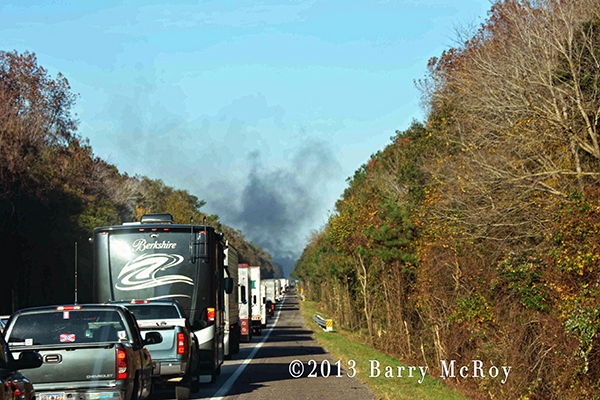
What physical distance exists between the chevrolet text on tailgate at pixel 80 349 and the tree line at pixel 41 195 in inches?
1312

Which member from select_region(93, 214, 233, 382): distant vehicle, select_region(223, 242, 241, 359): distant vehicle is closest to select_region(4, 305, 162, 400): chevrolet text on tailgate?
select_region(93, 214, 233, 382): distant vehicle

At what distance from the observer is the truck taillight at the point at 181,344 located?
1217cm

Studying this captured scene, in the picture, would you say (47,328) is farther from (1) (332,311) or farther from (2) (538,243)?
(1) (332,311)

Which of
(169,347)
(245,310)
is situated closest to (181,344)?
(169,347)

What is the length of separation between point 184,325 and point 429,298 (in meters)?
19.4

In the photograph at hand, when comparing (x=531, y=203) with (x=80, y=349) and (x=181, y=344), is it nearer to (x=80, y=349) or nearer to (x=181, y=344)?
(x=181, y=344)

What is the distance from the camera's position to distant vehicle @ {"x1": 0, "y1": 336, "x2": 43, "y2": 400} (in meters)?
5.48

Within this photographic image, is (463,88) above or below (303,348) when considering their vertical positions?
above

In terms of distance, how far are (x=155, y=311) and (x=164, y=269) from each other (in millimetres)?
2051

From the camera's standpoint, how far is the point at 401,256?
35281mm

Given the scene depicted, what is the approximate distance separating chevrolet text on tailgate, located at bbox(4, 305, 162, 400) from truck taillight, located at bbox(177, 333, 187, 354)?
2.48 meters

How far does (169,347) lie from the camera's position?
12.2 metres

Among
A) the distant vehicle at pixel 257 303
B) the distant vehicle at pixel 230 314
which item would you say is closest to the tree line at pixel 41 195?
the distant vehicle at pixel 257 303

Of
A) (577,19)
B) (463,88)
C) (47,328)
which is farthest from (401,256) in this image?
(47,328)
